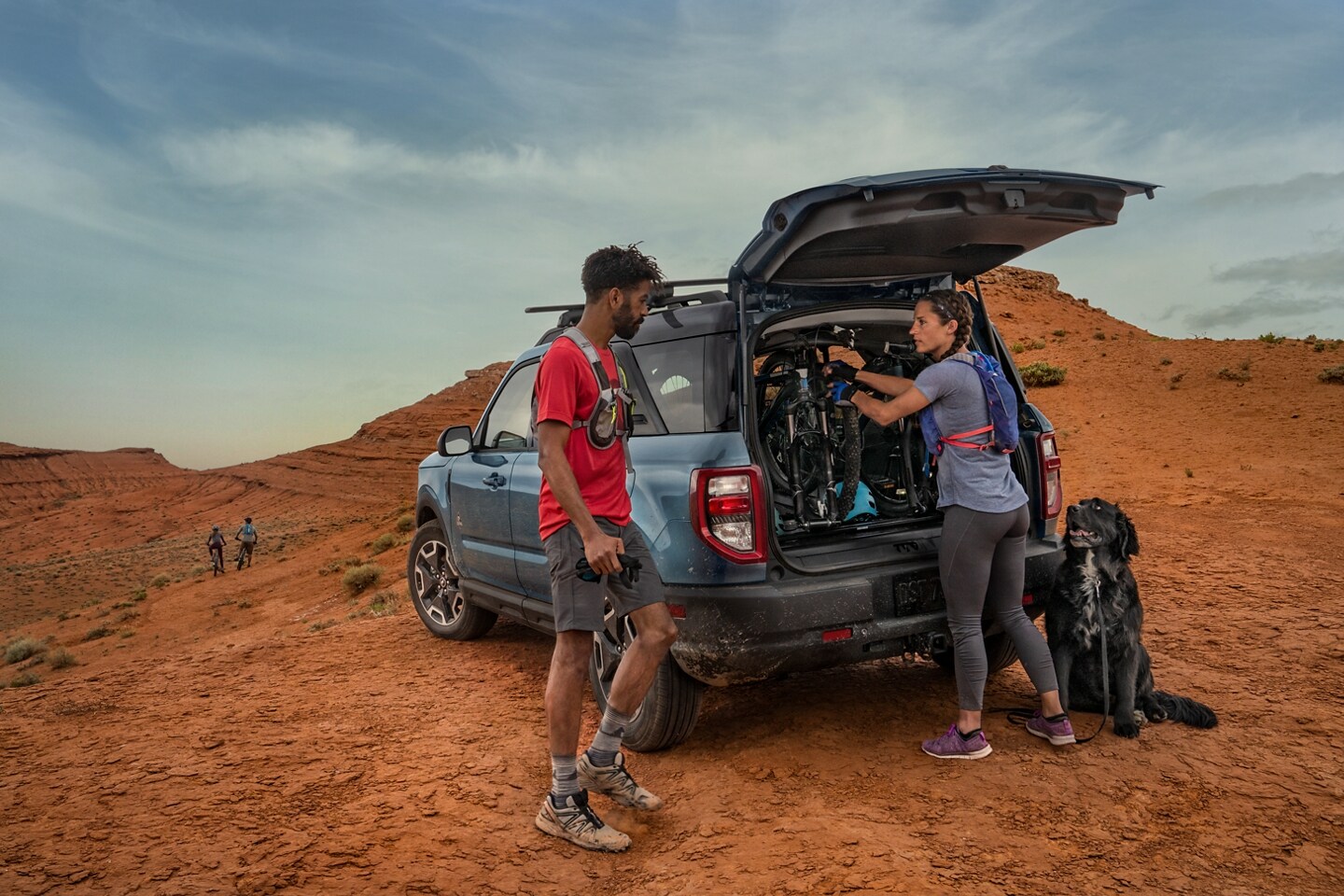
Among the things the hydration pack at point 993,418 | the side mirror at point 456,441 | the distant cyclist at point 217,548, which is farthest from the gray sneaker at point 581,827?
the distant cyclist at point 217,548

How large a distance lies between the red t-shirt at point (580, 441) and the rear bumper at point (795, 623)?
21.8 inches

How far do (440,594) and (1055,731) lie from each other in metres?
4.29

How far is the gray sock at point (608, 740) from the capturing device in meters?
3.43

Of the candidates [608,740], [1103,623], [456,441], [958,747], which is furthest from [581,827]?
[456,441]

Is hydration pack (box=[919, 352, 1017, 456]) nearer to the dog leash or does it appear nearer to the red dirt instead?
the dog leash

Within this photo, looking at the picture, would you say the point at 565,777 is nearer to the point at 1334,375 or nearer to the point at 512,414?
the point at 512,414

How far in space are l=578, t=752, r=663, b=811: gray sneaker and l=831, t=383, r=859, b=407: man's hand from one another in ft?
5.88

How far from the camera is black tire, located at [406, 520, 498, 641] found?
6.35 meters

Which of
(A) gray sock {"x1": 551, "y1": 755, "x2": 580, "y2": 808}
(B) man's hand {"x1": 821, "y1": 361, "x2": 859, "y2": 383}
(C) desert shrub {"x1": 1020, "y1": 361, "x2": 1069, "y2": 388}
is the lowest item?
(A) gray sock {"x1": 551, "y1": 755, "x2": 580, "y2": 808}

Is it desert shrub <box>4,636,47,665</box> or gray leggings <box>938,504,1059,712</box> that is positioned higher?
gray leggings <box>938,504,1059,712</box>

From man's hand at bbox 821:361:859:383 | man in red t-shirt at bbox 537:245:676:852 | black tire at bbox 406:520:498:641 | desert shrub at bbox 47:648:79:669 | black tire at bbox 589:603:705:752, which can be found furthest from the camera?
desert shrub at bbox 47:648:79:669

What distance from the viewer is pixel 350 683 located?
5.67 metres

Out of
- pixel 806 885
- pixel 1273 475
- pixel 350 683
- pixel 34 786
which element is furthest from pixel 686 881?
pixel 1273 475

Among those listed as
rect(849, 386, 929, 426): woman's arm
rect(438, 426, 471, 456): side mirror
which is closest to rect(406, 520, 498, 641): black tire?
rect(438, 426, 471, 456): side mirror
